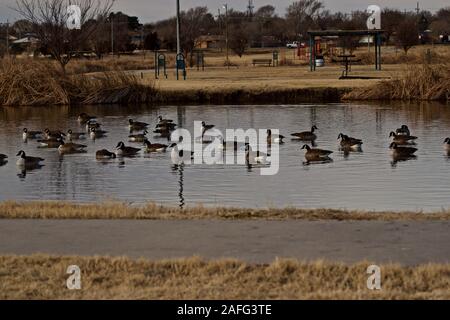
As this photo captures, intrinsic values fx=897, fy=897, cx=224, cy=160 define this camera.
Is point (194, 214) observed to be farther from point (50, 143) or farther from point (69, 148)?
point (50, 143)

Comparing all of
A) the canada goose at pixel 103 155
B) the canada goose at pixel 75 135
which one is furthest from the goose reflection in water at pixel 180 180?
the canada goose at pixel 75 135

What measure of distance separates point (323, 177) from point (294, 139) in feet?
25.4

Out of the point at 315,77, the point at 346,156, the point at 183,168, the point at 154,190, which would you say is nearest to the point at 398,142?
the point at 346,156

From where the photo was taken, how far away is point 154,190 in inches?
749

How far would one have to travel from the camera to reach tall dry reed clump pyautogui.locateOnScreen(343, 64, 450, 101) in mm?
44500

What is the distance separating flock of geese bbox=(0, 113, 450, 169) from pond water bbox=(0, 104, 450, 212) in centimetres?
31

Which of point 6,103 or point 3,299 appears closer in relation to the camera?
point 3,299

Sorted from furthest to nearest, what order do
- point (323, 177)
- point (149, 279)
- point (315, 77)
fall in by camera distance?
point (315, 77) < point (323, 177) < point (149, 279)

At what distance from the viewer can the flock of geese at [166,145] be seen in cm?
2408

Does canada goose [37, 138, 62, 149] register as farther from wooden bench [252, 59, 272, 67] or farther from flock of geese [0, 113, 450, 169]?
wooden bench [252, 59, 272, 67]

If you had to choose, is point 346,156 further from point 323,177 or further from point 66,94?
point 66,94

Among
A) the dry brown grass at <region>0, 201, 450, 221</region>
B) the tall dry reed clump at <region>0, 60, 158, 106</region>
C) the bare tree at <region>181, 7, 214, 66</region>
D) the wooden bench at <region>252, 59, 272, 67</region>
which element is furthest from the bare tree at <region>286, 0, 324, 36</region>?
the dry brown grass at <region>0, 201, 450, 221</region>

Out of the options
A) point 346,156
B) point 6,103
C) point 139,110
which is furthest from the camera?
point 6,103

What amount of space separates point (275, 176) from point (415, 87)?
84.6 ft
